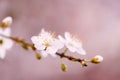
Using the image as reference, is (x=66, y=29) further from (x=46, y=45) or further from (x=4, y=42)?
(x=46, y=45)

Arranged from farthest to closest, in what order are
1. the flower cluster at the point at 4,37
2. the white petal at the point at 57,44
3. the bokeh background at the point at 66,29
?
the bokeh background at the point at 66,29
the flower cluster at the point at 4,37
the white petal at the point at 57,44

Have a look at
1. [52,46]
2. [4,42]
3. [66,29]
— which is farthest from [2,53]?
[66,29]

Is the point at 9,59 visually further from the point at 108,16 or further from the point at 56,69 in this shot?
the point at 108,16

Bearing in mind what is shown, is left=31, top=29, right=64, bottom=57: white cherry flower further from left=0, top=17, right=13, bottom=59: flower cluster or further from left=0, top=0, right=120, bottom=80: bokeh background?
left=0, top=0, right=120, bottom=80: bokeh background

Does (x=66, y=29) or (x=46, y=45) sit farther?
(x=66, y=29)

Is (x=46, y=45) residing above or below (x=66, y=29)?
below

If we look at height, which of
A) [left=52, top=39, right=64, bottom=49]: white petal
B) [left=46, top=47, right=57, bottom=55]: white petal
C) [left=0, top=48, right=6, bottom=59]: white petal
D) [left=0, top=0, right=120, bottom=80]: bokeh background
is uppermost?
[left=0, top=0, right=120, bottom=80]: bokeh background

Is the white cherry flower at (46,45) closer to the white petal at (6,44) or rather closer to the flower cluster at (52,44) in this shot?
the flower cluster at (52,44)

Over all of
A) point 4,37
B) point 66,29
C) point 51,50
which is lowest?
point 51,50

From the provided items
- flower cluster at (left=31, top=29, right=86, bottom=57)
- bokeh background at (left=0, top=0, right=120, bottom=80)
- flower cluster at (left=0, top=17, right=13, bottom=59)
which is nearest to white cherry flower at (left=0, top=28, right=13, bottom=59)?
flower cluster at (left=0, top=17, right=13, bottom=59)

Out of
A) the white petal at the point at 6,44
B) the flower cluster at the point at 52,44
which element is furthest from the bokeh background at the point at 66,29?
the flower cluster at the point at 52,44
